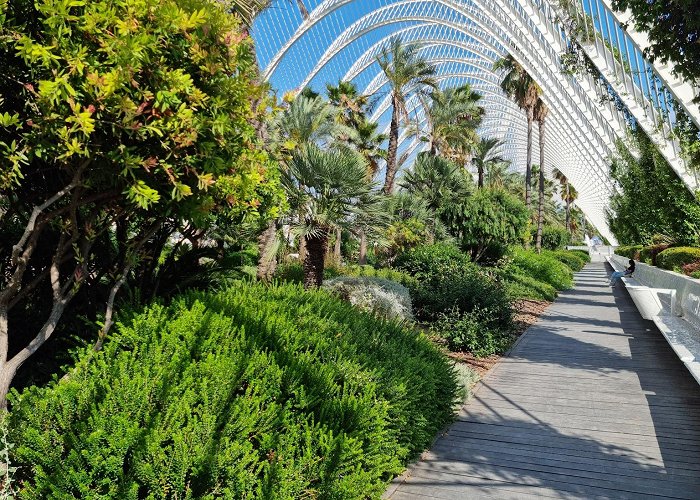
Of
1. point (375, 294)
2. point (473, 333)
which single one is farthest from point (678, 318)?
point (375, 294)

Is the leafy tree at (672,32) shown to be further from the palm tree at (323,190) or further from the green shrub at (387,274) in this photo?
the green shrub at (387,274)

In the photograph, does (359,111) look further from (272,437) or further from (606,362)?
(272,437)

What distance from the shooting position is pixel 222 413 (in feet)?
11.5

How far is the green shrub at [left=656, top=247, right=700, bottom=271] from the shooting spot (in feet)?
59.2

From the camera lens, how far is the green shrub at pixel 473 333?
936 cm

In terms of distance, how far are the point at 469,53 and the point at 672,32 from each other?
42.1 meters

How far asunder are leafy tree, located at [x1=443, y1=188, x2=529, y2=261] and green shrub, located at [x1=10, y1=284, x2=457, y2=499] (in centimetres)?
1556

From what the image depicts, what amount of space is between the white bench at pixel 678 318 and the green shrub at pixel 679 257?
610cm

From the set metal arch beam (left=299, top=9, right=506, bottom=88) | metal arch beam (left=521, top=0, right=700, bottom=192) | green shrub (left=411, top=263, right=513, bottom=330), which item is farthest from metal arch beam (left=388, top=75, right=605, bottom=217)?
green shrub (left=411, top=263, right=513, bottom=330)

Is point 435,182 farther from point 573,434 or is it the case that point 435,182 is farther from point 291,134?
point 573,434

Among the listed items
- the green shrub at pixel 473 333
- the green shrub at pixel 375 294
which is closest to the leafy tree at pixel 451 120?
the green shrub at pixel 375 294

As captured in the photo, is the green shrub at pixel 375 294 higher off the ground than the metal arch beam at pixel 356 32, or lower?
lower

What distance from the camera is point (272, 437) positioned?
3.56 meters

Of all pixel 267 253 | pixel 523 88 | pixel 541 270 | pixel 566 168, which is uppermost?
pixel 523 88
